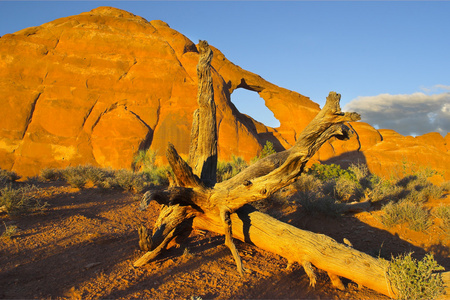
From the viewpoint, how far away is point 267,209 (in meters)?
7.68

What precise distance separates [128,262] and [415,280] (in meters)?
3.78

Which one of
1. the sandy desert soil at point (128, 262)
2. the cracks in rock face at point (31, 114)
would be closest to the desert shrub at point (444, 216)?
the sandy desert soil at point (128, 262)

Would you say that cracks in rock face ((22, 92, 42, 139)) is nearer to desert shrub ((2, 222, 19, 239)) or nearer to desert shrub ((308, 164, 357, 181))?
desert shrub ((2, 222, 19, 239))

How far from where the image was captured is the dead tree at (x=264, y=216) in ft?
13.5

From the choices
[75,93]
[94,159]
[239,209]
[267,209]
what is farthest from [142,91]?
[239,209]

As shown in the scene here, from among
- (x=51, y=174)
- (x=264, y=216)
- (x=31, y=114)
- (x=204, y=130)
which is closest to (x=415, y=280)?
(x=264, y=216)

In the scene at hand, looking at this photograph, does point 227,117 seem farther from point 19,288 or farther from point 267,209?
point 19,288

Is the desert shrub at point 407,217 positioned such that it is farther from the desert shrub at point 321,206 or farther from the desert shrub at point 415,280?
the desert shrub at point 415,280

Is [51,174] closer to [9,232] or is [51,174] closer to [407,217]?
[9,232]

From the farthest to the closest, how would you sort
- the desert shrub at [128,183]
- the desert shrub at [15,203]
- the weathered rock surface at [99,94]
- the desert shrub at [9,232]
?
the weathered rock surface at [99,94], the desert shrub at [128,183], the desert shrub at [15,203], the desert shrub at [9,232]

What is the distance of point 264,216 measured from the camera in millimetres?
5059

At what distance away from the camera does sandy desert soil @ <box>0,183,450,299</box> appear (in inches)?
143

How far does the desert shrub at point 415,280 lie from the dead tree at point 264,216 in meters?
0.14

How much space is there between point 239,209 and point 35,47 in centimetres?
2413
